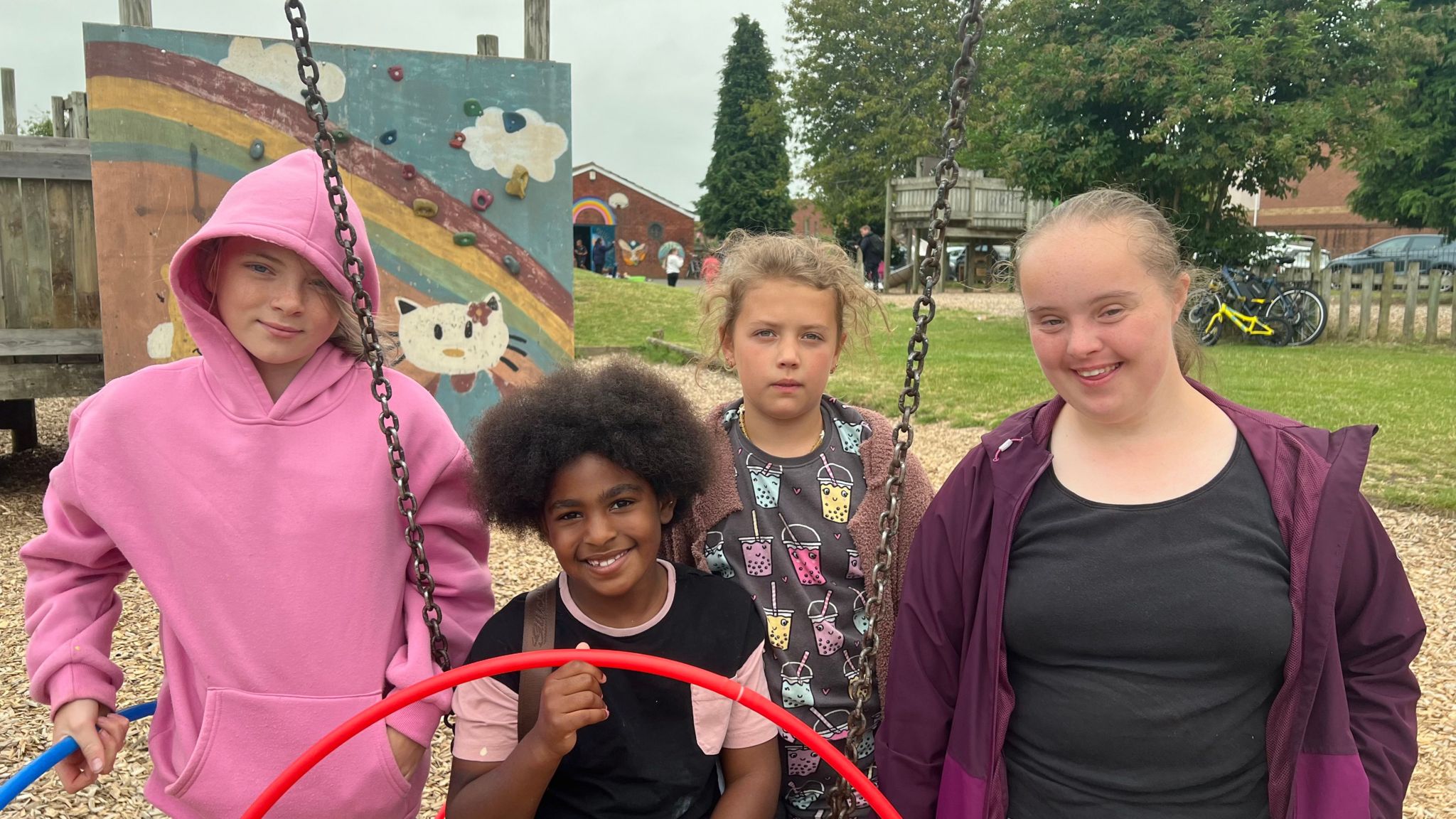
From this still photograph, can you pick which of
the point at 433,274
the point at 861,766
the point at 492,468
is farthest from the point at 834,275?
the point at 433,274

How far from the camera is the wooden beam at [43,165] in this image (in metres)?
6.17

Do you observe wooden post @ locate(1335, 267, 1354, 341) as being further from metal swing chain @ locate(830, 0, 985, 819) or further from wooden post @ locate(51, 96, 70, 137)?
wooden post @ locate(51, 96, 70, 137)

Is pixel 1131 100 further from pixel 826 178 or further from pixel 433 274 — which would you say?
pixel 826 178

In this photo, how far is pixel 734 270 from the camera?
249 centimetres

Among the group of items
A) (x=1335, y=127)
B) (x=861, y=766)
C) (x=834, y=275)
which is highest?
(x=1335, y=127)

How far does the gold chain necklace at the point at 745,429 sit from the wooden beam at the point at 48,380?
18.9 feet

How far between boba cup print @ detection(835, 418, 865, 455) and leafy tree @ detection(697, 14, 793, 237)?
4493cm

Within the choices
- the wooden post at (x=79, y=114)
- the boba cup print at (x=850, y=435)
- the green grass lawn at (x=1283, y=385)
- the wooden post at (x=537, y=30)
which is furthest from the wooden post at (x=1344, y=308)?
the wooden post at (x=79, y=114)

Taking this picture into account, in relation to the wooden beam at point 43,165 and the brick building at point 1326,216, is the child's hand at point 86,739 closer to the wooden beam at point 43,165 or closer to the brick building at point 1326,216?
the wooden beam at point 43,165

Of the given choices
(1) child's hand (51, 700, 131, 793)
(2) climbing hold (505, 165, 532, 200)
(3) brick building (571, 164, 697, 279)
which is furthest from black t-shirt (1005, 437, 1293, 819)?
(3) brick building (571, 164, 697, 279)

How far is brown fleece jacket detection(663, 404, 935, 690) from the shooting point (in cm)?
226

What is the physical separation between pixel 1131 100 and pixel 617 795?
1469cm

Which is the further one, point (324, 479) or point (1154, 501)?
point (324, 479)

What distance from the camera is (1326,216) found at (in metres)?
42.0
